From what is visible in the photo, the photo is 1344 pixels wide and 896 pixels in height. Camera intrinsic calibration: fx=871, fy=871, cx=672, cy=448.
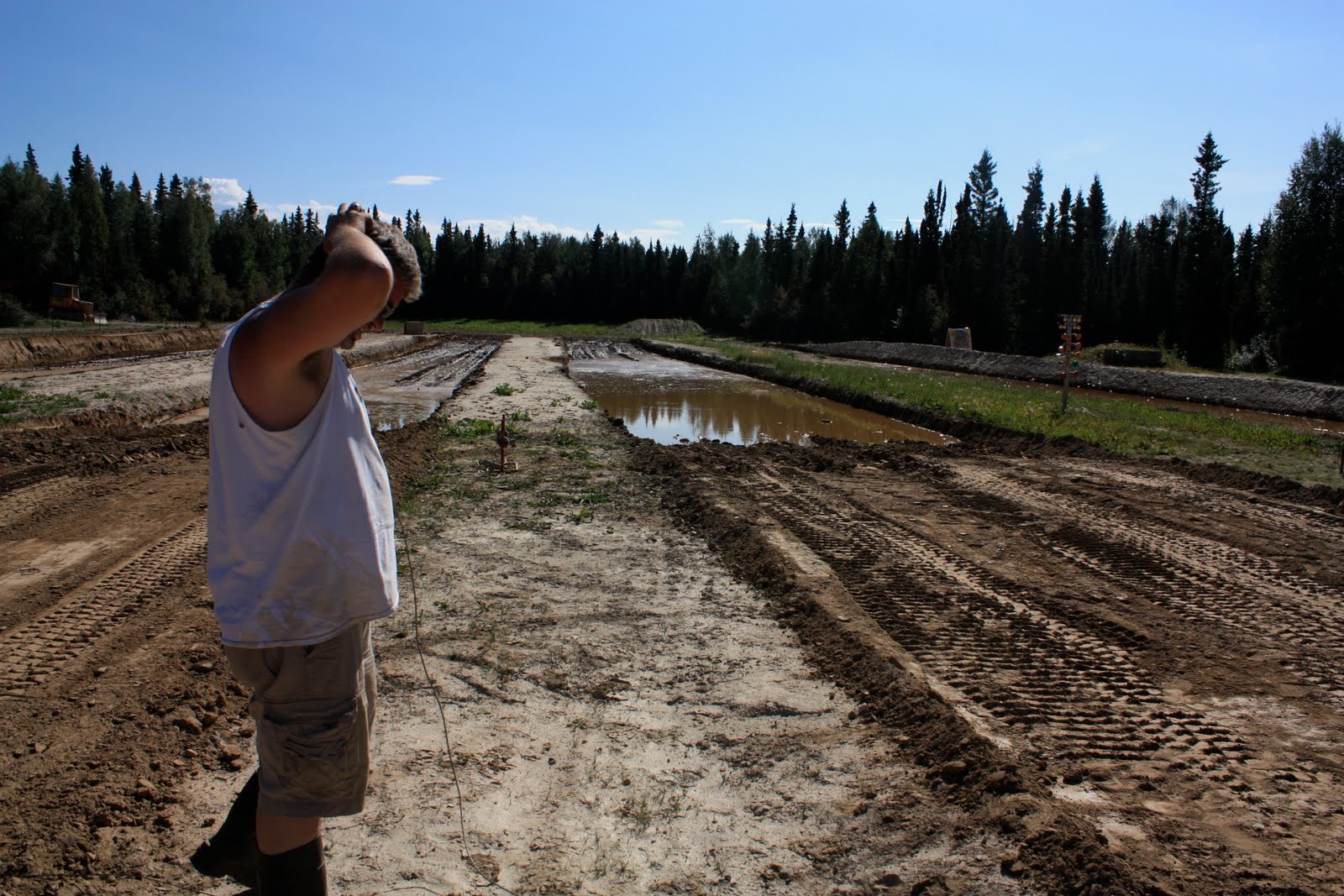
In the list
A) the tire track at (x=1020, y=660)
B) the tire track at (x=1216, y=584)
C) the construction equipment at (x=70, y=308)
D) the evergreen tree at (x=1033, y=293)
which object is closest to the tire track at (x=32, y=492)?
the tire track at (x=1020, y=660)

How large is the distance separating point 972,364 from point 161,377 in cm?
2730

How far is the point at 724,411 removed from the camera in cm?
2081

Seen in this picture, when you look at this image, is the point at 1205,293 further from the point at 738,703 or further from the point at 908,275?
the point at 738,703

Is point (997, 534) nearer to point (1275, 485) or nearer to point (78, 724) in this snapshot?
point (1275, 485)

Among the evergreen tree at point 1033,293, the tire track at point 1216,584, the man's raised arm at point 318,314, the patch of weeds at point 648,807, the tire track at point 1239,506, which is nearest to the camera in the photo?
the man's raised arm at point 318,314

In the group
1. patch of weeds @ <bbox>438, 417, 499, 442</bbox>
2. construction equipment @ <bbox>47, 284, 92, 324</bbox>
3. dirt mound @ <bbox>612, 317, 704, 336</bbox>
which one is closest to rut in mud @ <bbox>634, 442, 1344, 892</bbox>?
patch of weeds @ <bbox>438, 417, 499, 442</bbox>

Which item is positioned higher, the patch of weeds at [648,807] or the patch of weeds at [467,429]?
Result: the patch of weeds at [467,429]

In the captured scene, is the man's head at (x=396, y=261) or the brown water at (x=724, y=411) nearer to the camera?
the man's head at (x=396, y=261)

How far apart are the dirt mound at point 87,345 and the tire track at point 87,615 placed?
23959mm

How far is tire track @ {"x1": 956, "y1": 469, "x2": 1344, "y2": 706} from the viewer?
17.6ft

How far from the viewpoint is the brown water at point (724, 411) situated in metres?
16.9

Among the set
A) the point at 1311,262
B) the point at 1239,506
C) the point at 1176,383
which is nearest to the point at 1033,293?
the point at 1311,262

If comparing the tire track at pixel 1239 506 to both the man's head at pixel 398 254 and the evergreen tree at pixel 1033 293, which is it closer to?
the man's head at pixel 398 254

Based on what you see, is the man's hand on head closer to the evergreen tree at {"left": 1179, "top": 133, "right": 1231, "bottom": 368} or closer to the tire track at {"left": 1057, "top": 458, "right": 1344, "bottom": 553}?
the tire track at {"left": 1057, "top": 458, "right": 1344, "bottom": 553}
